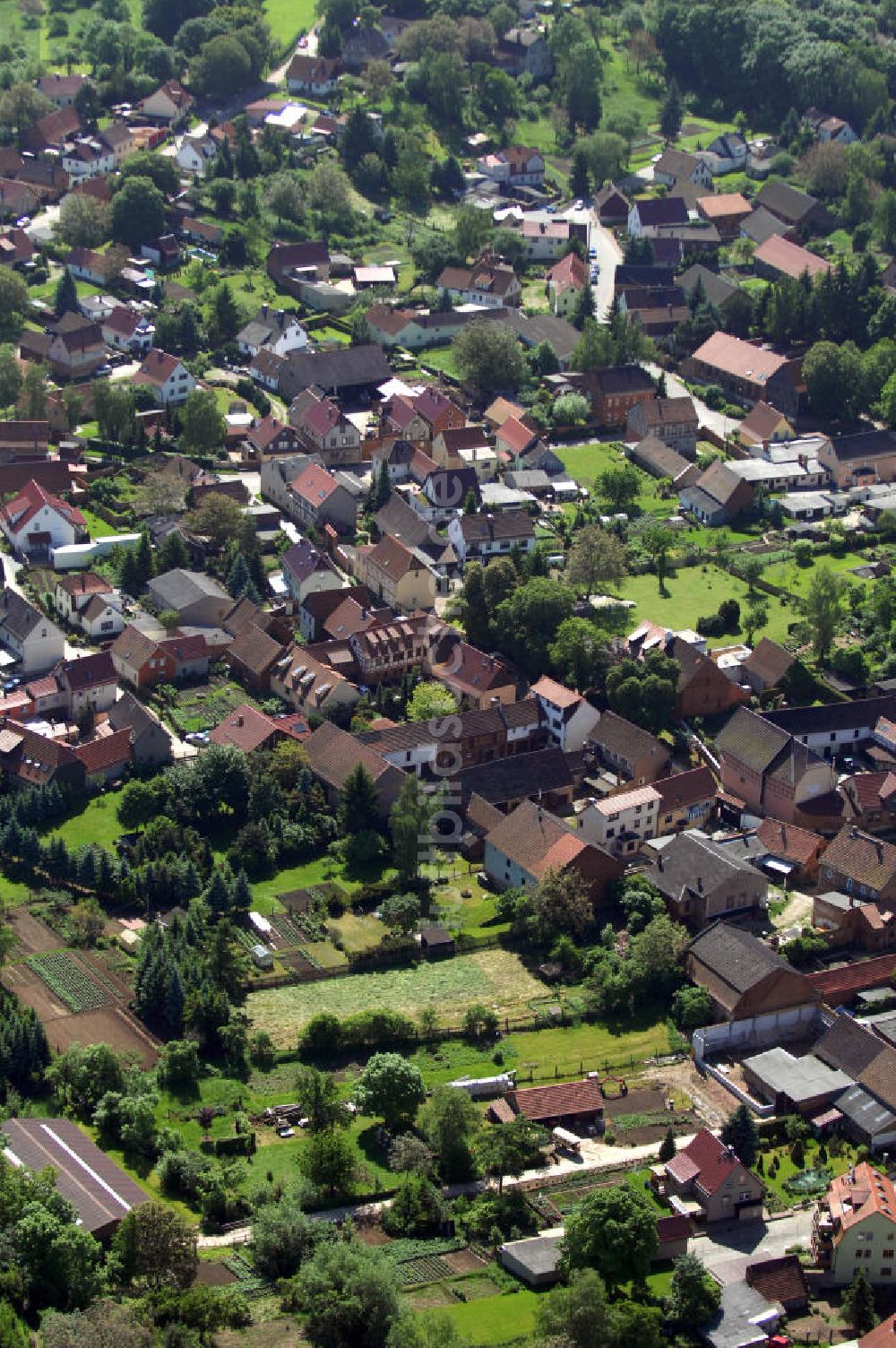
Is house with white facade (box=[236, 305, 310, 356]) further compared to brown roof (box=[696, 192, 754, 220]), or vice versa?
brown roof (box=[696, 192, 754, 220])

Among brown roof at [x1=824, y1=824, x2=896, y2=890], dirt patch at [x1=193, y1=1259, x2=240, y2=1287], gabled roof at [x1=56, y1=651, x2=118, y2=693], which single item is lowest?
gabled roof at [x1=56, y1=651, x2=118, y2=693]

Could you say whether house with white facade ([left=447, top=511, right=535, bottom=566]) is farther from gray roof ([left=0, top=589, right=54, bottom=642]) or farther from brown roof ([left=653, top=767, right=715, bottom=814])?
brown roof ([left=653, top=767, right=715, bottom=814])

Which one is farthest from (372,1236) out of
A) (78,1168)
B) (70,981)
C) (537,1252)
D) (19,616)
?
(19,616)

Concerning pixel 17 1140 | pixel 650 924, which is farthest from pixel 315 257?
pixel 17 1140

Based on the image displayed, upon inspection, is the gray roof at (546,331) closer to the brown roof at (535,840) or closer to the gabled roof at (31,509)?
the gabled roof at (31,509)

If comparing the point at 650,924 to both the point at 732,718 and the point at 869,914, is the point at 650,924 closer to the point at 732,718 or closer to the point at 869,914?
the point at 869,914

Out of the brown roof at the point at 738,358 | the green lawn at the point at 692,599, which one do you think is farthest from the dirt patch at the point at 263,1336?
the brown roof at the point at 738,358

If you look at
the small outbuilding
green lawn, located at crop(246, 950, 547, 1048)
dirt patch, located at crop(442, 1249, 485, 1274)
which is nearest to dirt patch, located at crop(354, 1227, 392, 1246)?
dirt patch, located at crop(442, 1249, 485, 1274)

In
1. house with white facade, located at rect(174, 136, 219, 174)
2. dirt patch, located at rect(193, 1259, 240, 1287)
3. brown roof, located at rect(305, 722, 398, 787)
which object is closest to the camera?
dirt patch, located at rect(193, 1259, 240, 1287)
